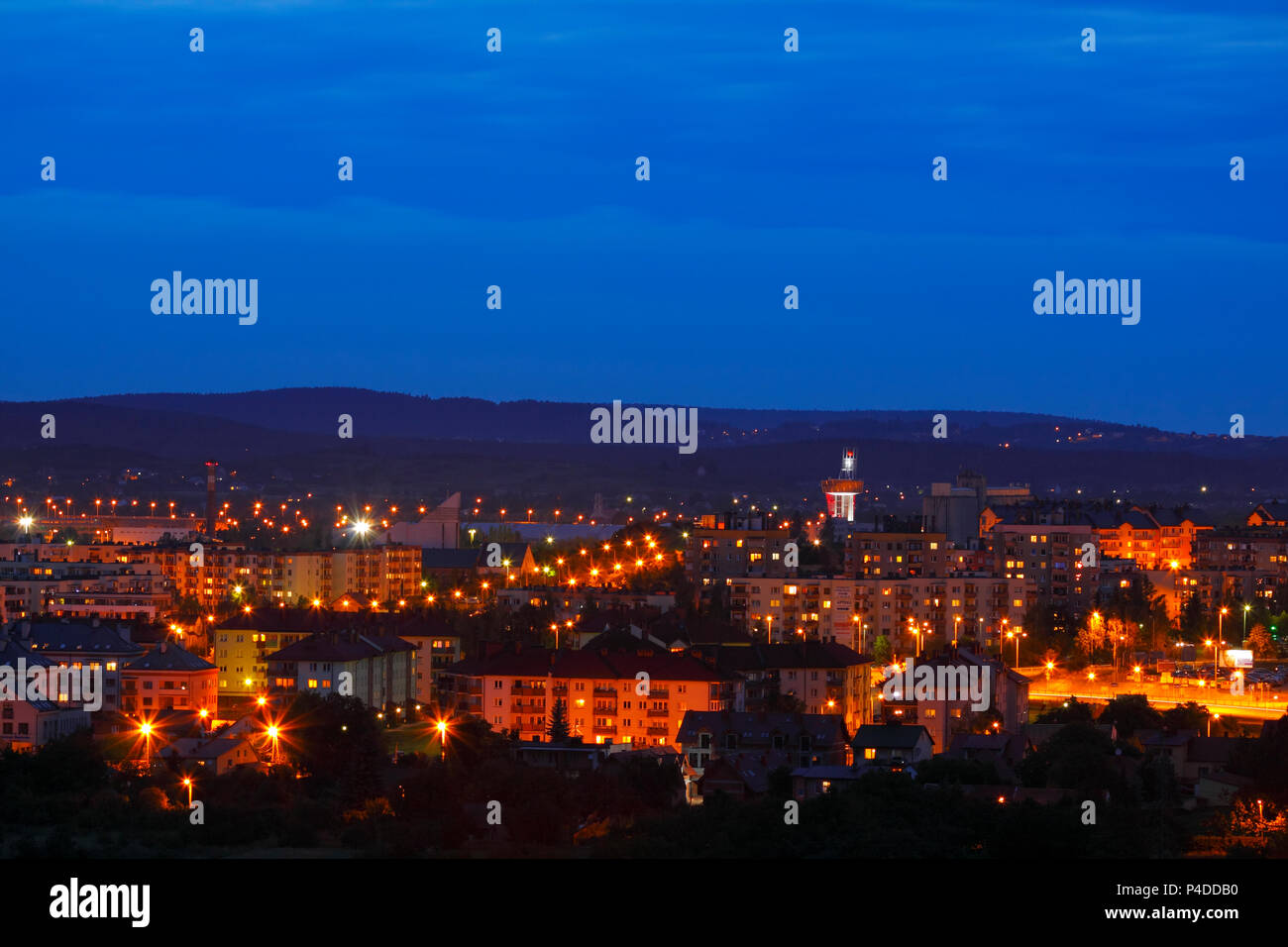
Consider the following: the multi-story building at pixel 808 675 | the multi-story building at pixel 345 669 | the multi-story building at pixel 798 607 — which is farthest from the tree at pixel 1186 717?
the multi-story building at pixel 798 607

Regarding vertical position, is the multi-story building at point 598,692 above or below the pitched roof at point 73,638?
below

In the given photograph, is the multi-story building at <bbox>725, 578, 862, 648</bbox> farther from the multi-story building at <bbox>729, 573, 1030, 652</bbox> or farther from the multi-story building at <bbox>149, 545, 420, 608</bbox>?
the multi-story building at <bbox>149, 545, 420, 608</bbox>

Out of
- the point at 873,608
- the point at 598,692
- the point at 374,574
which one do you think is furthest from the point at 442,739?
the point at 374,574

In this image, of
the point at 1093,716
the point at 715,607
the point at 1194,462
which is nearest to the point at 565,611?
the point at 715,607

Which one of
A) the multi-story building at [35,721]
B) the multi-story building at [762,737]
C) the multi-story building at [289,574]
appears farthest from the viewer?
the multi-story building at [289,574]

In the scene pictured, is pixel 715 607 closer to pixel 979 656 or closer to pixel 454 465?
pixel 979 656

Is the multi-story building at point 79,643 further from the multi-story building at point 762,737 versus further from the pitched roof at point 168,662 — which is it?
the multi-story building at point 762,737

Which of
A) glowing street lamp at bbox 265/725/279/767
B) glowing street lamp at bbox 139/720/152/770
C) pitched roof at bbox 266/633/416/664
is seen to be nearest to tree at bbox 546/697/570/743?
glowing street lamp at bbox 265/725/279/767

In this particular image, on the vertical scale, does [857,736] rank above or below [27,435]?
below
